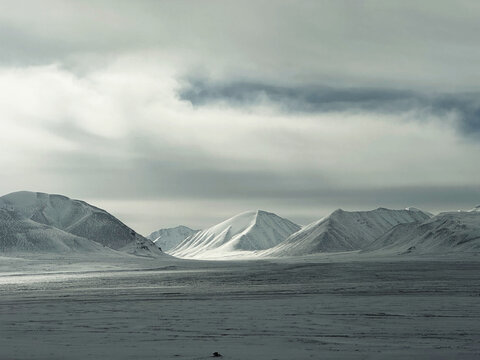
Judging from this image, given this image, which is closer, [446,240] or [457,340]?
[457,340]

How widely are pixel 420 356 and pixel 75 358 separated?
401 inches

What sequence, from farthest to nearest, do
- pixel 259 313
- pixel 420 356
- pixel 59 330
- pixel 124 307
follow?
pixel 124 307, pixel 259 313, pixel 59 330, pixel 420 356

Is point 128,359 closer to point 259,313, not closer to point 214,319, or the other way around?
point 214,319

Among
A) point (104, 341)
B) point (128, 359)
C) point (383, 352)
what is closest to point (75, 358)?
point (128, 359)

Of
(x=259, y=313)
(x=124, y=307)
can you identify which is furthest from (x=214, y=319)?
(x=124, y=307)

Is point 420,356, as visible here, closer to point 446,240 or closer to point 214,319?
point 214,319

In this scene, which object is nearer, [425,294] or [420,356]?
[420,356]

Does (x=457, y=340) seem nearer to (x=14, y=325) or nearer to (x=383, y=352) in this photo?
(x=383, y=352)

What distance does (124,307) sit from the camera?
3147 cm

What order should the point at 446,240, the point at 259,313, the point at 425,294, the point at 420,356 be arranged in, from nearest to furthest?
the point at 420,356 < the point at 259,313 < the point at 425,294 < the point at 446,240

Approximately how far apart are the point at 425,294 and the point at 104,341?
23.1 m

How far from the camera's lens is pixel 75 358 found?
16453 mm

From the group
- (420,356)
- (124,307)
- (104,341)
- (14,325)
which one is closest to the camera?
(420,356)

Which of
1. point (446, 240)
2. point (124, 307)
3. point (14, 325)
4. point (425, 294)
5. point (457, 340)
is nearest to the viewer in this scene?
point (457, 340)
